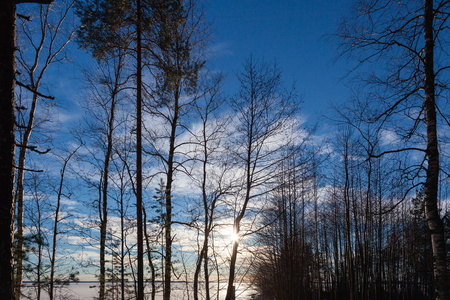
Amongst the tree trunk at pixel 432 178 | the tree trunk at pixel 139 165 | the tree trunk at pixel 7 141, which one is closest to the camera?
the tree trunk at pixel 7 141

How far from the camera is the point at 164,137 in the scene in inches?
468

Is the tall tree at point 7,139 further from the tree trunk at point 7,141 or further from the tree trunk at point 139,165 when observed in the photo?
the tree trunk at point 139,165

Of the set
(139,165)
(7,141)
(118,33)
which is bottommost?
(7,141)

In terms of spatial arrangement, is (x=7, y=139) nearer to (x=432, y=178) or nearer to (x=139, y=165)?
(x=139, y=165)

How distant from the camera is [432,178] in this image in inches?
243

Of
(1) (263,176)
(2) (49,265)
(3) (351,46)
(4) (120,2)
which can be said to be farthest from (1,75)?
(2) (49,265)

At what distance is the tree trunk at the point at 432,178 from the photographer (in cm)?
568

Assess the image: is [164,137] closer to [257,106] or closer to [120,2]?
[257,106]

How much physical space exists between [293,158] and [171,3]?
6.46 meters

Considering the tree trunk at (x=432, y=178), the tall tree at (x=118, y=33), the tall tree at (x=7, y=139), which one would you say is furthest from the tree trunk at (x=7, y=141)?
the tree trunk at (x=432, y=178)

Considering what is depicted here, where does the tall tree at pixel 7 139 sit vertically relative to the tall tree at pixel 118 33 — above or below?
below

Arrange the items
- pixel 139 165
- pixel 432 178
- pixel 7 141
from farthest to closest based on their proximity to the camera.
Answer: pixel 139 165 < pixel 432 178 < pixel 7 141

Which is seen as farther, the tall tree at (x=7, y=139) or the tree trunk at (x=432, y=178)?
the tree trunk at (x=432, y=178)

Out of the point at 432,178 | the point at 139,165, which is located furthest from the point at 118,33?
the point at 432,178
